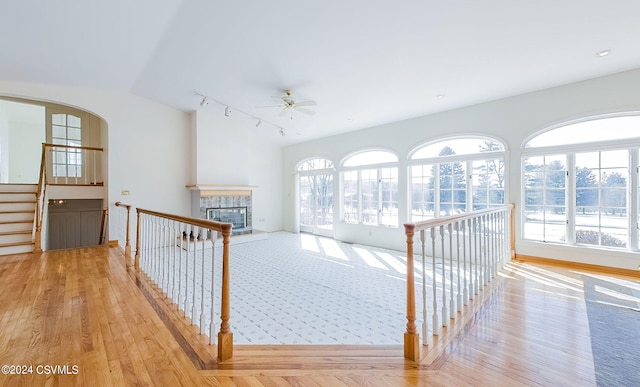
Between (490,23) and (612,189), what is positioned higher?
(490,23)

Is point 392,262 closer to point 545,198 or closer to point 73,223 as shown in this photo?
point 545,198

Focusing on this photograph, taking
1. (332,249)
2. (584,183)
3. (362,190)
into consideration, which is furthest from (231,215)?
(584,183)

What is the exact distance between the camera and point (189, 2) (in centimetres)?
324

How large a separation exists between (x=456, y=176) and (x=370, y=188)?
2.11m

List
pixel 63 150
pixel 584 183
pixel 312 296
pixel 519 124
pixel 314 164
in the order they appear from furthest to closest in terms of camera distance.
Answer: pixel 314 164 → pixel 63 150 → pixel 519 124 → pixel 584 183 → pixel 312 296

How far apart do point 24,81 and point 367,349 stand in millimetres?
7511

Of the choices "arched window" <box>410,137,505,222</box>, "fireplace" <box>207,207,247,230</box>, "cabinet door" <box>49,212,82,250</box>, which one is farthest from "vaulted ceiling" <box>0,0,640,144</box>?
"cabinet door" <box>49,212,82,250</box>

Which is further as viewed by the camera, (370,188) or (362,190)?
(362,190)

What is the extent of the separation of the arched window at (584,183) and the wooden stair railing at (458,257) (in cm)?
52

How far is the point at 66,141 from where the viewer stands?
712 centimetres

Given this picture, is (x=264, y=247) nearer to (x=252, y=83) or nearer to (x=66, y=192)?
(x=252, y=83)

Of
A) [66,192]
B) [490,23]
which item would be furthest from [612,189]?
[66,192]

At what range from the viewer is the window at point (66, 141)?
6871 millimetres

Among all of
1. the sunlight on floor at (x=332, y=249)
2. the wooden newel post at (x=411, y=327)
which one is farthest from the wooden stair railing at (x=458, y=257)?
the sunlight on floor at (x=332, y=249)
